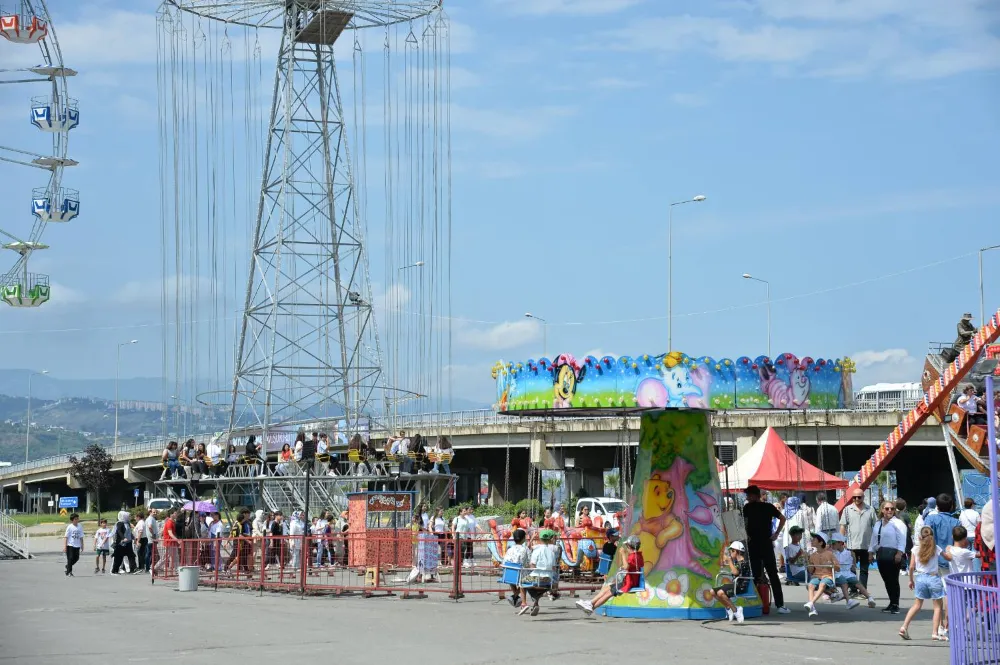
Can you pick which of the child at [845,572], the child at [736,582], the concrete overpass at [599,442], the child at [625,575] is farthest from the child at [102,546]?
the child at [845,572]

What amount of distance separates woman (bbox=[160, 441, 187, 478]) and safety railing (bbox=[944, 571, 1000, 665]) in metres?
29.0

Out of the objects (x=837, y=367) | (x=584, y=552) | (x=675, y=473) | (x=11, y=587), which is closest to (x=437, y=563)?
(x=584, y=552)

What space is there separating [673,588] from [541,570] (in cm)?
191

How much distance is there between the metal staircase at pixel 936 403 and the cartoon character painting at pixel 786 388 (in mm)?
13310

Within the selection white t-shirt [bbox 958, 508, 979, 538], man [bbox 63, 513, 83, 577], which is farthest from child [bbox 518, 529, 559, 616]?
man [bbox 63, 513, 83, 577]

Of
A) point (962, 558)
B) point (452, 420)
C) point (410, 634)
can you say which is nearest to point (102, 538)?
point (410, 634)

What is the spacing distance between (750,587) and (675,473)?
1.90 metres

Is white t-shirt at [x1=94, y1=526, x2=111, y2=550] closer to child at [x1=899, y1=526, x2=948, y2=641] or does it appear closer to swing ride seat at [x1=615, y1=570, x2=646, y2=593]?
swing ride seat at [x1=615, y1=570, x2=646, y2=593]

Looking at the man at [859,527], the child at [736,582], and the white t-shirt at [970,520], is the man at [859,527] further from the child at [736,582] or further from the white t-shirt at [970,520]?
the child at [736,582]

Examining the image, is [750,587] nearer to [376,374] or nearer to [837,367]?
[837,367]

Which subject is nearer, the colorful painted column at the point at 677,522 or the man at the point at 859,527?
the colorful painted column at the point at 677,522

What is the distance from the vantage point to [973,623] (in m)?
10.6

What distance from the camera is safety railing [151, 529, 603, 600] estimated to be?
22.6m

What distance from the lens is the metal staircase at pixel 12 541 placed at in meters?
43.0
